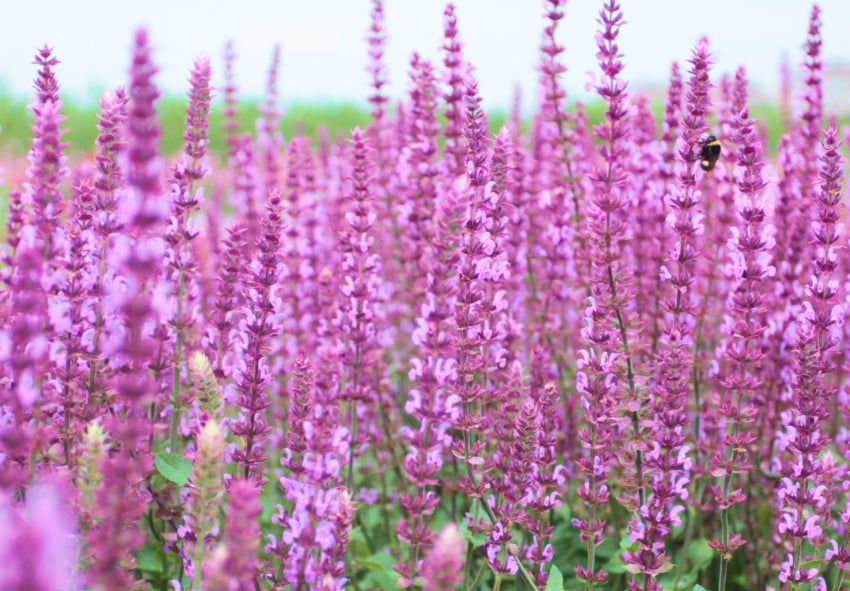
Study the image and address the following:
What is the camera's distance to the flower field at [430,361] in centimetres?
194

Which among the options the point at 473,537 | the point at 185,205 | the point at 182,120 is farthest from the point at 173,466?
the point at 182,120

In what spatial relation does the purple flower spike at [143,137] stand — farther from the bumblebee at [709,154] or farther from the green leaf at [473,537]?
the bumblebee at [709,154]

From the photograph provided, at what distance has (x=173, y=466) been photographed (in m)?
2.80

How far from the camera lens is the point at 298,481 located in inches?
108

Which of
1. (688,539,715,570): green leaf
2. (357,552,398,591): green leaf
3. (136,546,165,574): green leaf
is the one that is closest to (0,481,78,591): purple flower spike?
(136,546,165,574): green leaf

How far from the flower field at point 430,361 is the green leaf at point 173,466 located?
0.06 ft

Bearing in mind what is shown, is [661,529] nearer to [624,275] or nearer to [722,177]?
[624,275]

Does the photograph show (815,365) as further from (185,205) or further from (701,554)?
(185,205)

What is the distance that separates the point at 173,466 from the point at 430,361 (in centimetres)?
101

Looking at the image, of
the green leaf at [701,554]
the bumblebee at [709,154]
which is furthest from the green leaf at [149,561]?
the bumblebee at [709,154]

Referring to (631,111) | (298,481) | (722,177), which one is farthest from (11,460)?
(722,177)

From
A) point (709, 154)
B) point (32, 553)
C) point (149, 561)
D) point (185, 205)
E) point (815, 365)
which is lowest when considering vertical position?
point (149, 561)

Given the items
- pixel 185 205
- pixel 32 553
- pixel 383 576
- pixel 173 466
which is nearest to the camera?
pixel 32 553

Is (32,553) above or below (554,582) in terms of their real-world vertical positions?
above
